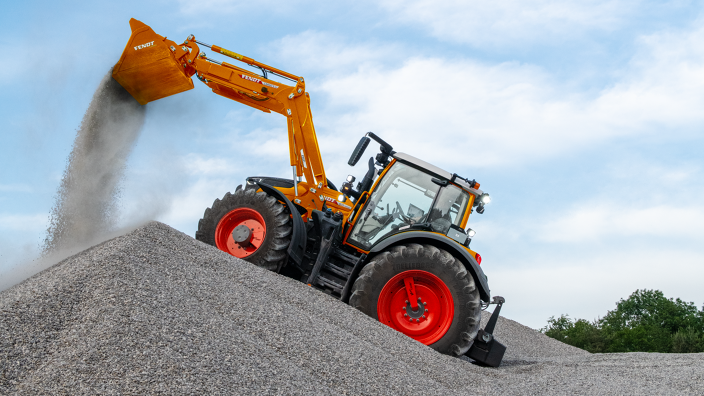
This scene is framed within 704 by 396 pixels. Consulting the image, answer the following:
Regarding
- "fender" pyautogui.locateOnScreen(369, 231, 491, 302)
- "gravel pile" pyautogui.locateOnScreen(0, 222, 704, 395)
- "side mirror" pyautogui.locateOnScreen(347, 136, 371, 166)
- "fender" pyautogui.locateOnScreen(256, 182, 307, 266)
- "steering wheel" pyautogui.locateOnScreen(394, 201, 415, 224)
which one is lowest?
"gravel pile" pyautogui.locateOnScreen(0, 222, 704, 395)

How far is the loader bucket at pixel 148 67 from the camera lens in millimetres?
7254

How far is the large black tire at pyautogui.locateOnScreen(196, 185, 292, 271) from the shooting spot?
631cm

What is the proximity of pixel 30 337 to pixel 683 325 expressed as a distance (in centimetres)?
1383

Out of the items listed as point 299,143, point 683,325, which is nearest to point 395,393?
point 299,143

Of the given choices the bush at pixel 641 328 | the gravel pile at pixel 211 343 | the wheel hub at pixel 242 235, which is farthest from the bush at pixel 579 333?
the wheel hub at pixel 242 235

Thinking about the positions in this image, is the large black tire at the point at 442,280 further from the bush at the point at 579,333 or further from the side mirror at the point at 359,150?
the bush at the point at 579,333

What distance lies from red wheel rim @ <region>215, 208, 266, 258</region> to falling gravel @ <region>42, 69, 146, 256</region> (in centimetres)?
221

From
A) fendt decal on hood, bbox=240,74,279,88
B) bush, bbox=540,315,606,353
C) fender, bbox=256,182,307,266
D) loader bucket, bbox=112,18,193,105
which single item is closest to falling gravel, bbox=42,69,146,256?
loader bucket, bbox=112,18,193,105

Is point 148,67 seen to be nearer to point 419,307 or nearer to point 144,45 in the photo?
point 144,45

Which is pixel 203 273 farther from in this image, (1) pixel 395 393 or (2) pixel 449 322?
(2) pixel 449 322

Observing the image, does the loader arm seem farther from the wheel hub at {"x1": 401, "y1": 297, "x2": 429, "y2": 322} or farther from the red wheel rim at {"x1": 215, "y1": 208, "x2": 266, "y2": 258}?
the wheel hub at {"x1": 401, "y1": 297, "x2": 429, "y2": 322}

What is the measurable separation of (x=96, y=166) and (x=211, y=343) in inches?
209

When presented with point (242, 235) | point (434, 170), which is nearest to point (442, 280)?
point (434, 170)

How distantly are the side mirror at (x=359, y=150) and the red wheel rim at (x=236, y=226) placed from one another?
137 centimetres
